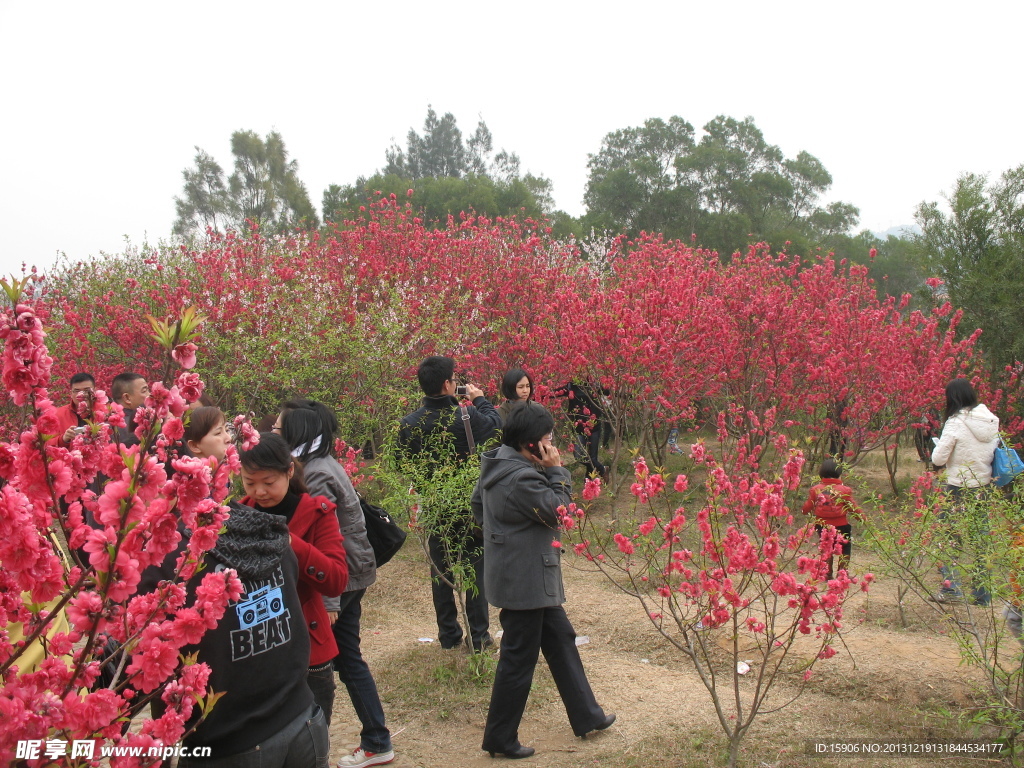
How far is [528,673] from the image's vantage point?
342 cm

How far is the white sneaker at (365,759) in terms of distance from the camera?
3455mm

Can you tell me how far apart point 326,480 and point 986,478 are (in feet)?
14.8

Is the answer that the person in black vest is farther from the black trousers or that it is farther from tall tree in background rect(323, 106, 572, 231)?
tall tree in background rect(323, 106, 572, 231)

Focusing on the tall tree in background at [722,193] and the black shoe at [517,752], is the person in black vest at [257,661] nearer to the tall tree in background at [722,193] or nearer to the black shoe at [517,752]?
the black shoe at [517,752]

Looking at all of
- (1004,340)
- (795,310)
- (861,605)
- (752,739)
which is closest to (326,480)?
(752,739)

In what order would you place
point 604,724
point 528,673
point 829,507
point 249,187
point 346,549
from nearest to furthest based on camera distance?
point 346,549
point 528,673
point 604,724
point 829,507
point 249,187

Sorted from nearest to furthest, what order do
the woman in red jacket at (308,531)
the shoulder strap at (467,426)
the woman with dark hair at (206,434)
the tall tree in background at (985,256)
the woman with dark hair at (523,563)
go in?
the woman in red jacket at (308,531) < the woman with dark hair at (206,434) < the woman with dark hair at (523,563) < the shoulder strap at (467,426) < the tall tree in background at (985,256)

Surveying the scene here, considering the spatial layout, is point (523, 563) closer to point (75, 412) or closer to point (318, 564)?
point (318, 564)

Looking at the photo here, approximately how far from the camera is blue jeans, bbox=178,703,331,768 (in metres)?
2.03

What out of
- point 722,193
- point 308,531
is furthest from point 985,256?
point 722,193

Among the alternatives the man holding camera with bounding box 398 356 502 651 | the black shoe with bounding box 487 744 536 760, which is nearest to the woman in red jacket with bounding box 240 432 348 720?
the black shoe with bounding box 487 744 536 760

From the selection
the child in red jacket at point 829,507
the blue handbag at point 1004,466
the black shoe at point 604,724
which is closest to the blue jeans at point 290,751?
the black shoe at point 604,724

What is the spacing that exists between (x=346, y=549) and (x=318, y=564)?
700 mm

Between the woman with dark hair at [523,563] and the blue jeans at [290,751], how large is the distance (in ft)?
4.09
